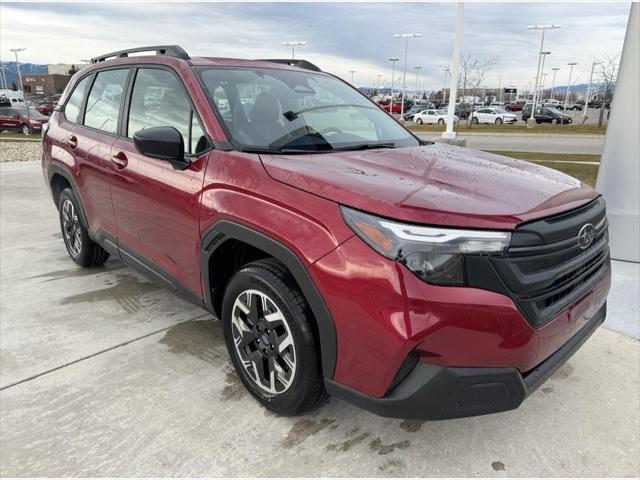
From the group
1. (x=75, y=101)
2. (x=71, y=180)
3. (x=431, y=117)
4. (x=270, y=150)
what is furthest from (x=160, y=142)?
(x=431, y=117)

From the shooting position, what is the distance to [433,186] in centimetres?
211

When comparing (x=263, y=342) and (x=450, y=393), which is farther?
(x=263, y=342)

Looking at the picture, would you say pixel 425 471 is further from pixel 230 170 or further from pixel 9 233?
pixel 9 233

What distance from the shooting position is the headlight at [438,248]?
5.98 ft

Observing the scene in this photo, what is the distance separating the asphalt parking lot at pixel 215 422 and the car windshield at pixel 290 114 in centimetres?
140

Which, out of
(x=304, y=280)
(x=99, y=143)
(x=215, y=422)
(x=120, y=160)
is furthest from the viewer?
(x=99, y=143)

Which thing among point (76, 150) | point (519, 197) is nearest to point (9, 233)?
point (76, 150)

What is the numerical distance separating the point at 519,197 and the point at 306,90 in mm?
1676

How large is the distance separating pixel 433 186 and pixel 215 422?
5.14 ft

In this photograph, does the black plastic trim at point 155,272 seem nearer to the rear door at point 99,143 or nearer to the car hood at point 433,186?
the rear door at point 99,143

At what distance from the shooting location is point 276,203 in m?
2.20

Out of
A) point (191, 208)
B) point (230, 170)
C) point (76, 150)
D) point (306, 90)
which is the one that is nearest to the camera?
point (230, 170)

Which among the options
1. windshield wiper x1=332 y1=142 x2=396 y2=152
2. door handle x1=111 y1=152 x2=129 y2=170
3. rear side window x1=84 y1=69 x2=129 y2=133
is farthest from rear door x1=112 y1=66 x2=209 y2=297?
windshield wiper x1=332 y1=142 x2=396 y2=152

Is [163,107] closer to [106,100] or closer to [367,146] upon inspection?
[106,100]
